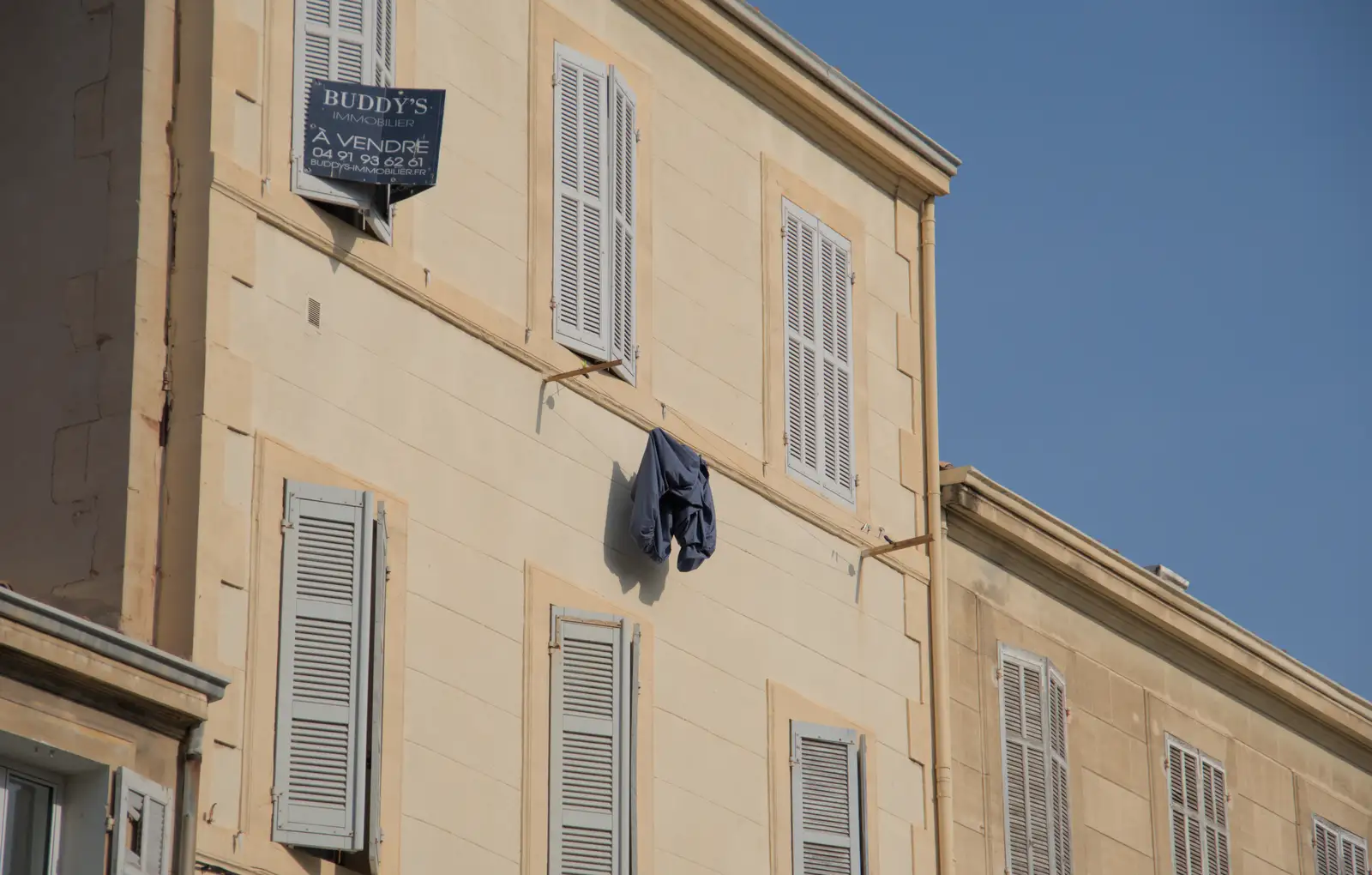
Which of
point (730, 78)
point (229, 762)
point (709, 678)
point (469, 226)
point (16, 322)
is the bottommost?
point (229, 762)

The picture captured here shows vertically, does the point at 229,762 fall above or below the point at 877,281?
below

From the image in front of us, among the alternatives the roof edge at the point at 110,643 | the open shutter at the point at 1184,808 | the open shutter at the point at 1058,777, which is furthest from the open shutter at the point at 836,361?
the roof edge at the point at 110,643

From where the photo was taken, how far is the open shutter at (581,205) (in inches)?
763

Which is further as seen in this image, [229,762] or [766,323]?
[766,323]

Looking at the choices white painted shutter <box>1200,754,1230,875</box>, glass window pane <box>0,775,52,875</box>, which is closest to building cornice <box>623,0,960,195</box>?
white painted shutter <box>1200,754,1230,875</box>

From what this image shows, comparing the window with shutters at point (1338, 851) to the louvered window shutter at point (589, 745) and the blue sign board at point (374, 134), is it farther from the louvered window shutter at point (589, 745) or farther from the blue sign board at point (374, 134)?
the blue sign board at point (374, 134)

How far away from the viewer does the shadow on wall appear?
19156mm

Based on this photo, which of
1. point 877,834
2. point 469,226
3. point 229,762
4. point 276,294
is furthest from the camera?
point 877,834

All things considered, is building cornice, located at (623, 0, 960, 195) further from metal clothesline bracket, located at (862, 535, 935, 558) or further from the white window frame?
the white window frame

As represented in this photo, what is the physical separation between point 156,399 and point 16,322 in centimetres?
116

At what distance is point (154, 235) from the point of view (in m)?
16.6

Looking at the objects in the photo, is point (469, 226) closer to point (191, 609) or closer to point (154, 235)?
point (154, 235)

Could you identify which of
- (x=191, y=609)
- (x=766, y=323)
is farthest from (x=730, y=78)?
(x=191, y=609)

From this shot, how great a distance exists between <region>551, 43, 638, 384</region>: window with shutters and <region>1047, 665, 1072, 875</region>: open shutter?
5902 millimetres
